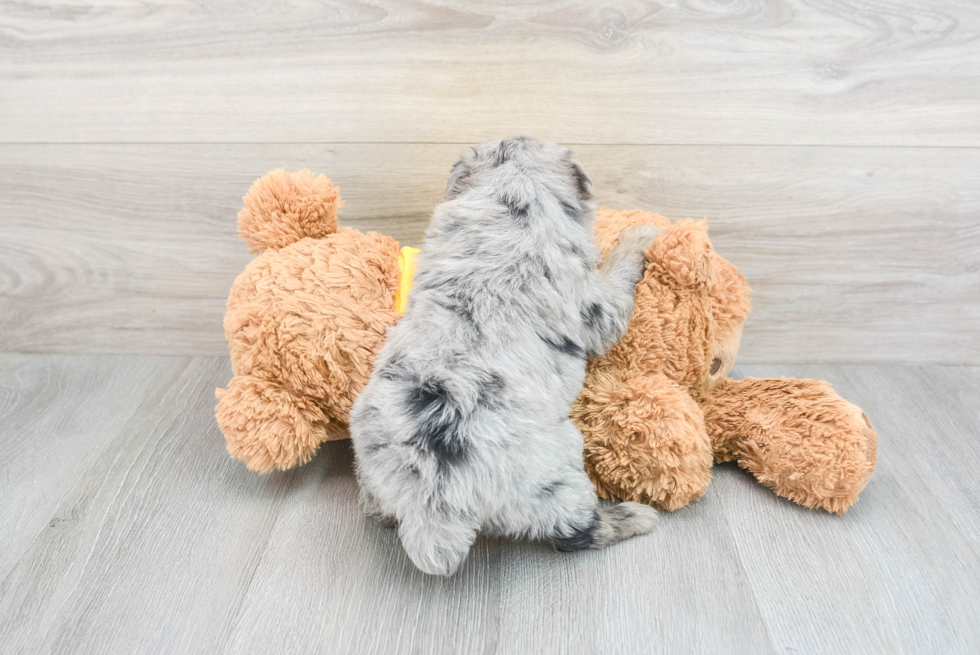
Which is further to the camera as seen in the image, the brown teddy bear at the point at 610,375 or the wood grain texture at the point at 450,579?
the brown teddy bear at the point at 610,375

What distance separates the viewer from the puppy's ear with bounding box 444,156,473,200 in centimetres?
100

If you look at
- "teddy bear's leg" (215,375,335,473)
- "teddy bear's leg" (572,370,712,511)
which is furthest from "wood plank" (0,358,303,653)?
"teddy bear's leg" (572,370,712,511)

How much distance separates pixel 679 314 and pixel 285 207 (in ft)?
2.12

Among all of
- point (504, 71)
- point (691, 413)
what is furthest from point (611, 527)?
point (504, 71)

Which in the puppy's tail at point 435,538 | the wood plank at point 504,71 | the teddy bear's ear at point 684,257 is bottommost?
the puppy's tail at point 435,538

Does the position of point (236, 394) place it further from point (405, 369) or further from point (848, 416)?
point (848, 416)

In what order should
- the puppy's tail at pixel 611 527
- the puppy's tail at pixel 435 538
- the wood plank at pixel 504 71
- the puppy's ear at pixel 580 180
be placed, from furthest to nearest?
the wood plank at pixel 504 71 → the puppy's ear at pixel 580 180 → the puppy's tail at pixel 611 527 → the puppy's tail at pixel 435 538

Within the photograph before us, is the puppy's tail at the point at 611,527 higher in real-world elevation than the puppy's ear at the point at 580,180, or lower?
lower

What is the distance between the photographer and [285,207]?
105 cm

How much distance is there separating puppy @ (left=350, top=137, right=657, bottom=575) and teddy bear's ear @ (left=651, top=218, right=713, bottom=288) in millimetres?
35

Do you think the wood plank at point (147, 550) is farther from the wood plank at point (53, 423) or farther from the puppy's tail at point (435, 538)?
the puppy's tail at point (435, 538)

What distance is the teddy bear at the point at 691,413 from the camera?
3.14 feet

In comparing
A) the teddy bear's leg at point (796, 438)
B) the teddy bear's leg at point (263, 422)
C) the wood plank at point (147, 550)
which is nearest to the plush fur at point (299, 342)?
the teddy bear's leg at point (263, 422)

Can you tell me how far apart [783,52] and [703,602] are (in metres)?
0.93
